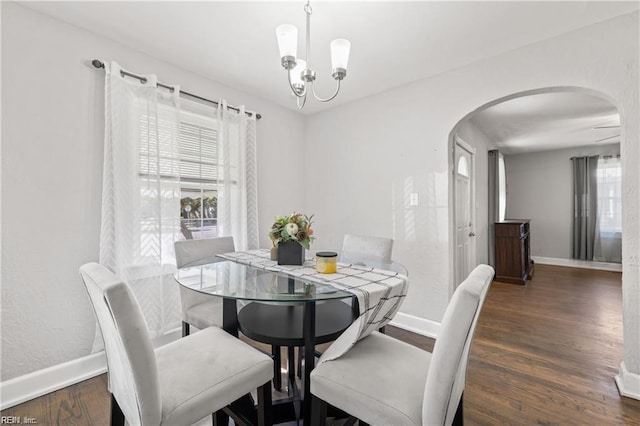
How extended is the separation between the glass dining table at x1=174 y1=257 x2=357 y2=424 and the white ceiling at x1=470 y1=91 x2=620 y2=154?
2.37 m

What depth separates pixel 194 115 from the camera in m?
2.66

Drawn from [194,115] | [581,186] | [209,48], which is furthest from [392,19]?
[581,186]

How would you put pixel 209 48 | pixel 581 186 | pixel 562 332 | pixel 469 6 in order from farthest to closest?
pixel 581 186 → pixel 562 332 → pixel 209 48 → pixel 469 6

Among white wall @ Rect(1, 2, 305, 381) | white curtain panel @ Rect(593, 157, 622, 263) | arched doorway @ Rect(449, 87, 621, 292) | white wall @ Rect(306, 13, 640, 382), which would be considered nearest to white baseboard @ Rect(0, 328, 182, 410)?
white wall @ Rect(1, 2, 305, 381)

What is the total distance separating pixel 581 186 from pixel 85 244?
7.97 meters

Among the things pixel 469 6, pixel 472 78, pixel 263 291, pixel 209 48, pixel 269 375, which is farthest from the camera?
pixel 472 78

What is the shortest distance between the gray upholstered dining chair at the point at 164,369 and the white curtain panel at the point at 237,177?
61.1 inches

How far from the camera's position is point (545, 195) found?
630 centimetres

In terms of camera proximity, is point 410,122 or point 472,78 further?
point 410,122

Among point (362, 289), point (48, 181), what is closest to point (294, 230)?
point (362, 289)

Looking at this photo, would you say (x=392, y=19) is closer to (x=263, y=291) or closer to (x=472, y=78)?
(x=472, y=78)

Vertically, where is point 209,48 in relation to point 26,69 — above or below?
above

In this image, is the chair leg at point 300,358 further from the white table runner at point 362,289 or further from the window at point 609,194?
the window at point 609,194

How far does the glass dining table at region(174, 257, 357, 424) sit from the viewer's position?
1.27 metres
